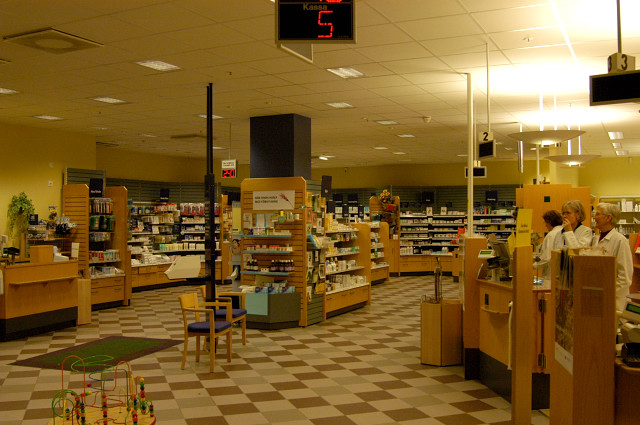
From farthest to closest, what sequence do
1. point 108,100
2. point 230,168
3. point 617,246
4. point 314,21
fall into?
point 230,168
point 108,100
point 617,246
point 314,21

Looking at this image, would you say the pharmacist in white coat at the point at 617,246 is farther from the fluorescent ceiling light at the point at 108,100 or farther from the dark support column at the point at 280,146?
the fluorescent ceiling light at the point at 108,100

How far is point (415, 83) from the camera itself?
28.2ft

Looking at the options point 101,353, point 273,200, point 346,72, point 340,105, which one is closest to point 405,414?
point 101,353

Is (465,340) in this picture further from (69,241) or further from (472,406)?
(69,241)

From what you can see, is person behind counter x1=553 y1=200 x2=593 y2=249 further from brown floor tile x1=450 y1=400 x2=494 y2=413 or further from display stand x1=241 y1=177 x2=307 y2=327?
display stand x1=241 y1=177 x2=307 y2=327

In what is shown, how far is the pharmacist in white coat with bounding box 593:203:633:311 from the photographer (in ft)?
16.9

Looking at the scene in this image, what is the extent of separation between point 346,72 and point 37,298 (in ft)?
19.4

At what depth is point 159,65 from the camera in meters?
7.68

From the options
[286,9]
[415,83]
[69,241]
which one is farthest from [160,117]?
[286,9]

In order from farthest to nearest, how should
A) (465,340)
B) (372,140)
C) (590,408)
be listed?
(372,140) < (465,340) < (590,408)

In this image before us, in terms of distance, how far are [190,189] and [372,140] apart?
655cm

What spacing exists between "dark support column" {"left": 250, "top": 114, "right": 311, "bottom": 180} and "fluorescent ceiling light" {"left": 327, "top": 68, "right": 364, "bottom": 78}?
2623 mm

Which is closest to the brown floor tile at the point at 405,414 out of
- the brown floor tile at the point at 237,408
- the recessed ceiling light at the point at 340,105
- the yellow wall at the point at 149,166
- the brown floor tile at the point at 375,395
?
the brown floor tile at the point at 375,395

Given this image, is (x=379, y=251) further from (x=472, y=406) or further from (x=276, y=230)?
(x=472, y=406)
